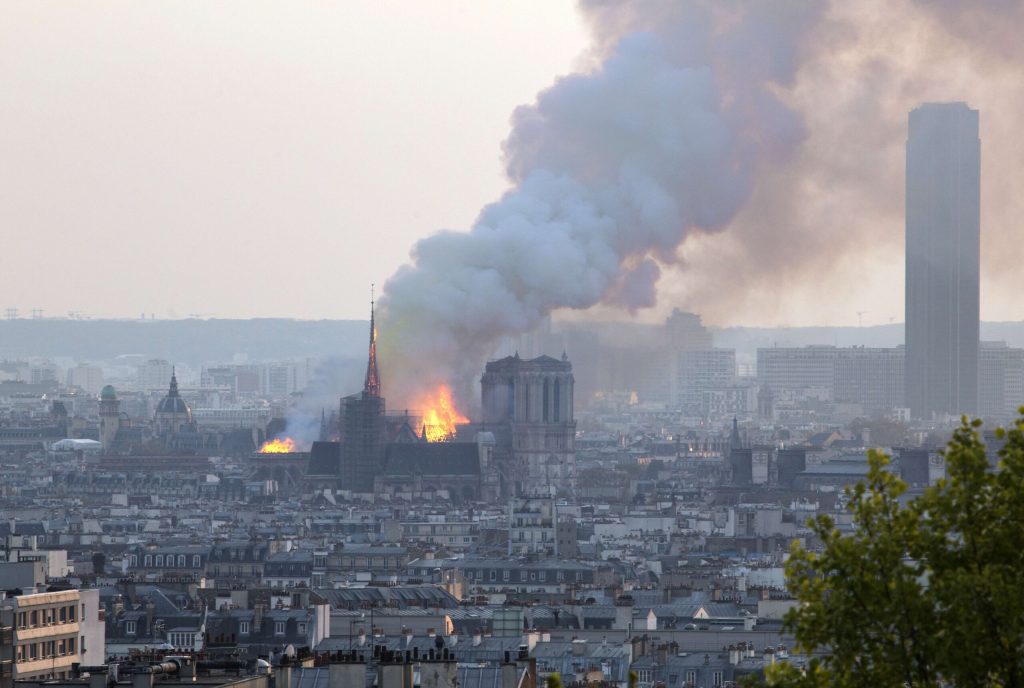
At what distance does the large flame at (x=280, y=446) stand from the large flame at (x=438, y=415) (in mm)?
9893

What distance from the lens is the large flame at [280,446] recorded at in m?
163

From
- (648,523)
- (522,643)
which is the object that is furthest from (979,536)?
(648,523)

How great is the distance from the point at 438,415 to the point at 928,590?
137995 mm

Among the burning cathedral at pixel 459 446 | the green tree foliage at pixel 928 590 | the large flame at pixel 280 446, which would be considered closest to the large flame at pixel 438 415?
the burning cathedral at pixel 459 446

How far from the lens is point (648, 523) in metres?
121

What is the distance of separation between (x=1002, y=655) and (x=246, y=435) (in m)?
183

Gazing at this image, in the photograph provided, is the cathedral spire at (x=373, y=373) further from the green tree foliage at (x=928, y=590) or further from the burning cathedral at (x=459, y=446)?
the green tree foliage at (x=928, y=590)

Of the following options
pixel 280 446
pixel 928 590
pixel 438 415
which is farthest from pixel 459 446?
pixel 928 590

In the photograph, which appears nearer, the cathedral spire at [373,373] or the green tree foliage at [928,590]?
the green tree foliage at [928,590]

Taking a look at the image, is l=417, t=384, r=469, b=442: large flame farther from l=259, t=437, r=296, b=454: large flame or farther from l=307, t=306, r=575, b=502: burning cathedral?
l=259, t=437, r=296, b=454: large flame

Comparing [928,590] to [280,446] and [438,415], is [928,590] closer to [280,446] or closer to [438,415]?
[438,415]

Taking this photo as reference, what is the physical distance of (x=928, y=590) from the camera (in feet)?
52.9

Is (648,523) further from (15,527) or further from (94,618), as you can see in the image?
(94,618)

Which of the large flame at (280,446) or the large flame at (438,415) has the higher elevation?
the large flame at (438,415)
